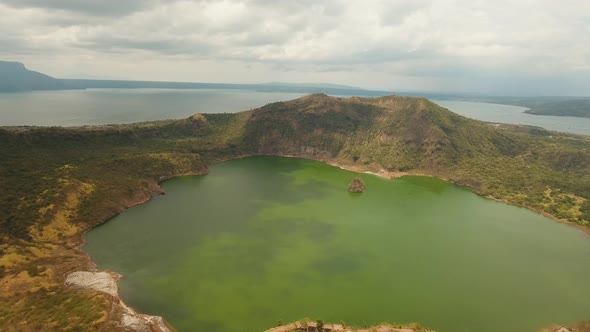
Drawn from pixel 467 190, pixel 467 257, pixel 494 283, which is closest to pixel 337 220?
pixel 467 257

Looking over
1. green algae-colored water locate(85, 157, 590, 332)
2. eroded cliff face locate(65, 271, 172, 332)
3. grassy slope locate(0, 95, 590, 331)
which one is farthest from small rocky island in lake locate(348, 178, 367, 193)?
eroded cliff face locate(65, 271, 172, 332)

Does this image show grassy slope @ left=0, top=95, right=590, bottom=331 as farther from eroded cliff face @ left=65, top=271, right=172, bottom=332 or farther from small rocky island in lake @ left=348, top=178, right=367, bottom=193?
small rocky island in lake @ left=348, top=178, right=367, bottom=193

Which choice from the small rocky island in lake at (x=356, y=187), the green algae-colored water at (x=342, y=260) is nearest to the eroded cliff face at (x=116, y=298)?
the green algae-colored water at (x=342, y=260)

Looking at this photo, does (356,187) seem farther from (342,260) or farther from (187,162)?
(187,162)

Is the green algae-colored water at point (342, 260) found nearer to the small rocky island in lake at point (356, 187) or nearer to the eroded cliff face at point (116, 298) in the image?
the eroded cliff face at point (116, 298)

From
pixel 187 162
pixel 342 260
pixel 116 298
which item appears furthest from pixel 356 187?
pixel 116 298

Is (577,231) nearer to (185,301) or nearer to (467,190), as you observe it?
(467,190)
